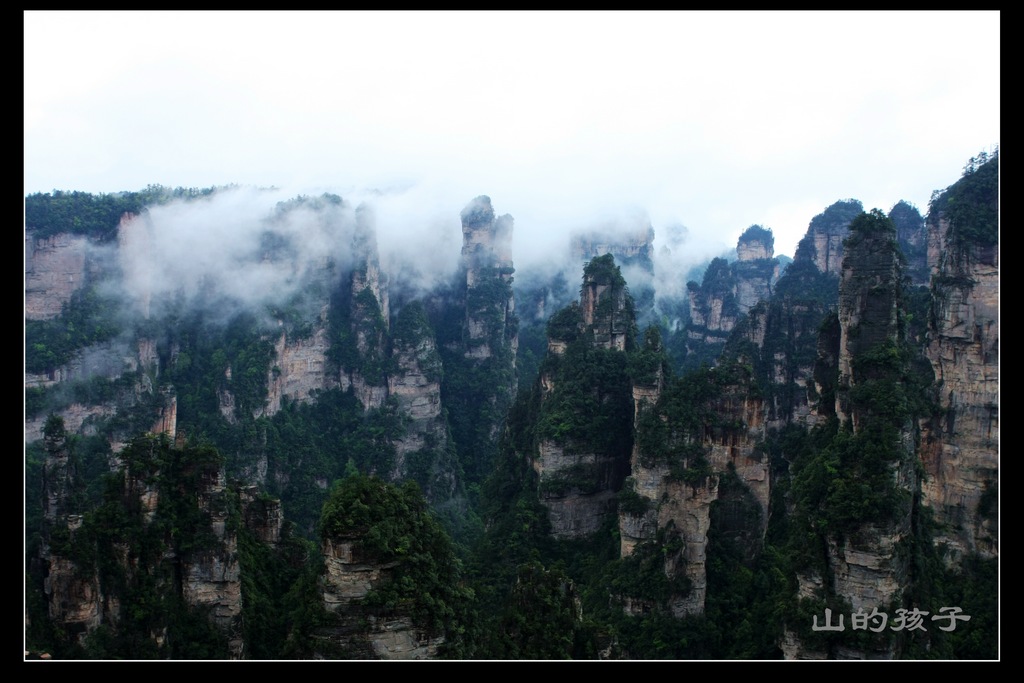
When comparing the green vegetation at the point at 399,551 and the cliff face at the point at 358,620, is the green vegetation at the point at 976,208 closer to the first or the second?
the green vegetation at the point at 399,551

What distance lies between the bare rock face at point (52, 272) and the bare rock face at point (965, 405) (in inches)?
2326

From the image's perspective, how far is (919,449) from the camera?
30.7 m

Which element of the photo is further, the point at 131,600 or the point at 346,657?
the point at 131,600

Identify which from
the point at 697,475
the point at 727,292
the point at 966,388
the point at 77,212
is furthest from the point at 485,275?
the point at 966,388

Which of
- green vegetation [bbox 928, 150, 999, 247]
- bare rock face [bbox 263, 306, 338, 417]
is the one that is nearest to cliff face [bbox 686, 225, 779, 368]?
bare rock face [bbox 263, 306, 338, 417]

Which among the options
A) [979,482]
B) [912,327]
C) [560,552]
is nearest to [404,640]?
[560,552]

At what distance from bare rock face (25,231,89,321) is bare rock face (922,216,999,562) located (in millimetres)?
59086

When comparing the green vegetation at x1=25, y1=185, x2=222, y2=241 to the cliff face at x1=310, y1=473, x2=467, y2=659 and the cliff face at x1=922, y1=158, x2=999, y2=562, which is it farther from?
the cliff face at x1=922, y1=158, x2=999, y2=562

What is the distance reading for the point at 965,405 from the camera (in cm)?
3058

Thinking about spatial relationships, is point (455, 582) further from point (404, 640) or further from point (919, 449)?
point (919, 449)

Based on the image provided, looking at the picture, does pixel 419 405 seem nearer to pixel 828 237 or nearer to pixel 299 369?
pixel 299 369

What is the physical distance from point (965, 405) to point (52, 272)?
201 feet

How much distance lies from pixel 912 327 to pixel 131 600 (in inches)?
1580

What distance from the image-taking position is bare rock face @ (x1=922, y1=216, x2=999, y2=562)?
3005cm
